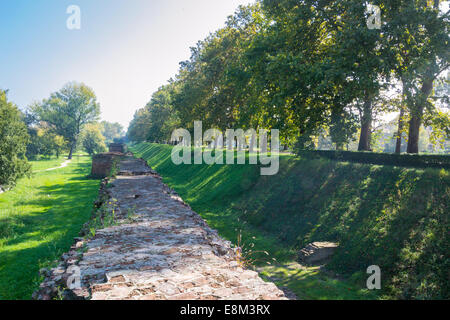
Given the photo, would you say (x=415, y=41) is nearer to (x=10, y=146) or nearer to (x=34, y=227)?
(x=34, y=227)

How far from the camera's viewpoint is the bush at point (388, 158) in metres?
10.5

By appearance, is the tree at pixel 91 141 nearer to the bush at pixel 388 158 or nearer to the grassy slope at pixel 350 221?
the grassy slope at pixel 350 221

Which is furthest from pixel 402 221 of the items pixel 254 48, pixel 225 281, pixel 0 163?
pixel 0 163

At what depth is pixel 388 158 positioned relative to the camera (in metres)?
12.3

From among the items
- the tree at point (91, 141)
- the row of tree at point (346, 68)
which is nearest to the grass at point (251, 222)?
the row of tree at point (346, 68)

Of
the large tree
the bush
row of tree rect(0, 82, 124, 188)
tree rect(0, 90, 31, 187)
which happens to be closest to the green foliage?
row of tree rect(0, 82, 124, 188)

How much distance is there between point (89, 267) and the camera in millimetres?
5277

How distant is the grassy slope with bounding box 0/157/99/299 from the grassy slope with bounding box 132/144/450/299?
6.44 m

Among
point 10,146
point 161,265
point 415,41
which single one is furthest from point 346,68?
point 10,146

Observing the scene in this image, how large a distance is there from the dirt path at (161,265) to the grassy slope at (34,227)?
2608mm

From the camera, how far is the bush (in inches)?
412

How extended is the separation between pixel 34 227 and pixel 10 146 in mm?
11005

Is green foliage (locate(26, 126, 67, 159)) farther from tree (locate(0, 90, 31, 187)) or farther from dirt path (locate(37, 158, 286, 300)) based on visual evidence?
dirt path (locate(37, 158, 286, 300))
